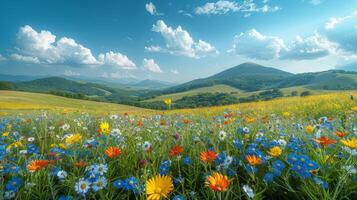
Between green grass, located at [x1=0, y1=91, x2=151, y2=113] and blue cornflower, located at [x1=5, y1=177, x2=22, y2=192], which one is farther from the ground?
blue cornflower, located at [x1=5, y1=177, x2=22, y2=192]

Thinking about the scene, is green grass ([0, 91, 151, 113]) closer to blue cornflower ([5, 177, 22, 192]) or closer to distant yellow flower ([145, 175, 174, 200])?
blue cornflower ([5, 177, 22, 192])

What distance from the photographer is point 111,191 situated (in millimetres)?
1909

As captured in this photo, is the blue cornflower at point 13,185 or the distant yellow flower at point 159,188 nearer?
the distant yellow flower at point 159,188

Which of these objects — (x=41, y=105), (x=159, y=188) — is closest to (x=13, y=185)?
(x=159, y=188)

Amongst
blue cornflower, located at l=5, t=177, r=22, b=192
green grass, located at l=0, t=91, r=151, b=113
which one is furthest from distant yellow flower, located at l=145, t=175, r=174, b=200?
green grass, located at l=0, t=91, r=151, b=113

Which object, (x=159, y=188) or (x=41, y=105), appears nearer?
(x=159, y=188)

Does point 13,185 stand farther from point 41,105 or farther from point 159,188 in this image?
point 41,105

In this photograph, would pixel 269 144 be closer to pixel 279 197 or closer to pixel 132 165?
pixel 279 197

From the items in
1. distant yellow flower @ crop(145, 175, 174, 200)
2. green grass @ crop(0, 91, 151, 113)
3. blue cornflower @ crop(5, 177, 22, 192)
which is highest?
distant yellow flower @ crop(145, 175, 174, 200)

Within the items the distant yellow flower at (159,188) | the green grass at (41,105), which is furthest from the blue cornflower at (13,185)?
the green grass at (41,105)

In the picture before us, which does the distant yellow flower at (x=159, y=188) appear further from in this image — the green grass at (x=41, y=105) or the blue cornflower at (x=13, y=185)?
the green grass at (x=41, y=105)

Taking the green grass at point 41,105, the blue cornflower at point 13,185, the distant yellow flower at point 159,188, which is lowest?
the green grass at point 41,105

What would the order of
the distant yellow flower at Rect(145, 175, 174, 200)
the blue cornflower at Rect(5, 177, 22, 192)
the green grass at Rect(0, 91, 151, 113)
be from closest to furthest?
the distant yellow flower at Rect(145, 175, 174, 200)
the blue cornflower at Rect(5, 177, 22, 192)
the green grass at Rect(0, 91, 151, 113)

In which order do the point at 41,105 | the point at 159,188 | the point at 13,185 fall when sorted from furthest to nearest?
1. the point at 41,105
2. the point at 13,185
3. the point at 159,188
